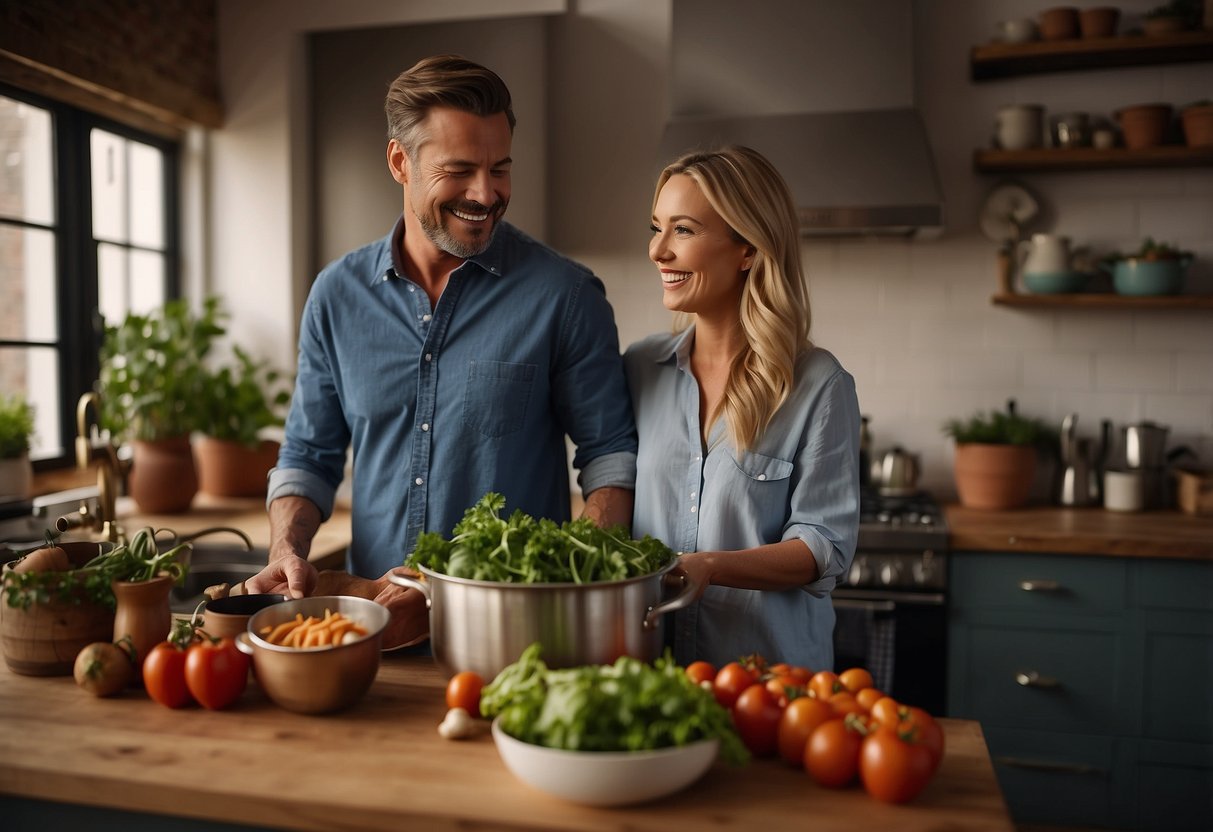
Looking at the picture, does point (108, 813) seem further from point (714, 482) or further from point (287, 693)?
point (714, 482)

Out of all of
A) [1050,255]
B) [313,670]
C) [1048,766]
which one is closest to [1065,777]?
[1048,766]

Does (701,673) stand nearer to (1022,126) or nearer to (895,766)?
(895,766)

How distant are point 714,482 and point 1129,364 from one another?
2419 millimetres

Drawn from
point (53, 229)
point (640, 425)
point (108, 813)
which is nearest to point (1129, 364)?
point (640, 425)

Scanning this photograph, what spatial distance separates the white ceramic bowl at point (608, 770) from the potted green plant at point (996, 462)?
2.56 meters

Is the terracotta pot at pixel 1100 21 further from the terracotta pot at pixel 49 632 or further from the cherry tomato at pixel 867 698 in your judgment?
the terracotta pot at pixel 49 632

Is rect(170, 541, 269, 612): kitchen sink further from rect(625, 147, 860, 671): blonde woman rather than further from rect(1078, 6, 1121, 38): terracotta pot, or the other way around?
rect(1078, 6, 1121, 38): terracotta pot

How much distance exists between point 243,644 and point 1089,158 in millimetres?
3112

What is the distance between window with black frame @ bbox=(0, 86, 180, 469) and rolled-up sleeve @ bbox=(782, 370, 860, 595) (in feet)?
8.36

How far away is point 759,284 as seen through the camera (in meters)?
1.85

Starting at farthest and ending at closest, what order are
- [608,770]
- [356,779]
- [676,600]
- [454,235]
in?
[454,235], [676,600], [356,779], [608,770]

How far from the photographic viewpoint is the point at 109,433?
10.8 ft

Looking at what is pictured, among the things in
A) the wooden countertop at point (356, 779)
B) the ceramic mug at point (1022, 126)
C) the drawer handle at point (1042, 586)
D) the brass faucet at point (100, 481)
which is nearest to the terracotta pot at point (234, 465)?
the brass faucet at point (100, 481)

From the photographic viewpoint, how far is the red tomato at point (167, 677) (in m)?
1.38
